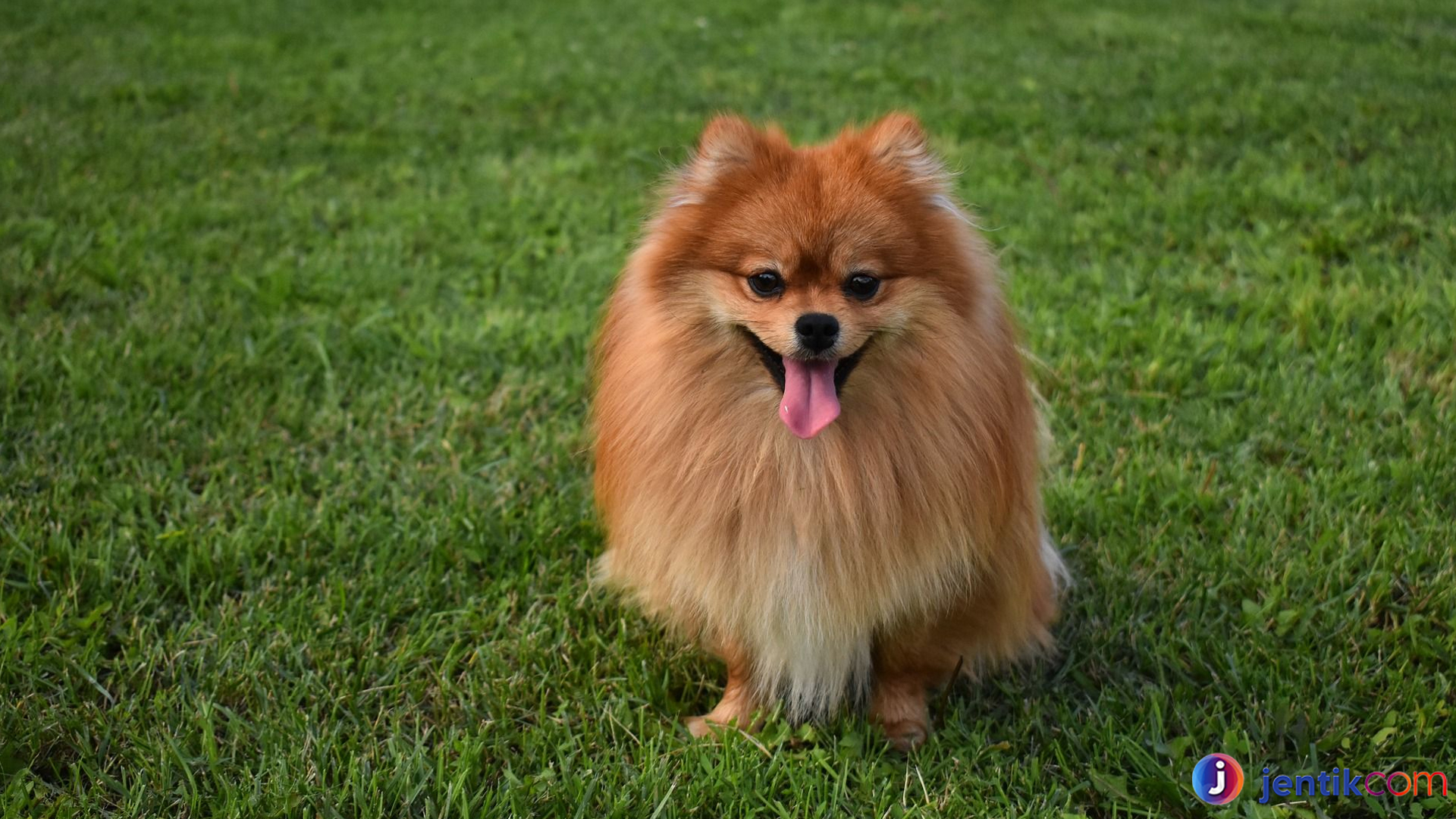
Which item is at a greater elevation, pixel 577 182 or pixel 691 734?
pixel 577 182

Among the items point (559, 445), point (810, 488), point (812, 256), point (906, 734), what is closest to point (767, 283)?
point (812, 256)

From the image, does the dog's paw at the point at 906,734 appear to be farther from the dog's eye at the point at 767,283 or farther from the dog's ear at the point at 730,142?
the dog's ear at the point at 730,142

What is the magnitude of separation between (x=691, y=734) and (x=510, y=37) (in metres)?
7.14

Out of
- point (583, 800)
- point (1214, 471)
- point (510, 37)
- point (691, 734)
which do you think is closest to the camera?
point (583, 800)

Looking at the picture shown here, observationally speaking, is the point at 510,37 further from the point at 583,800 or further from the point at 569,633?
the point at 583,800

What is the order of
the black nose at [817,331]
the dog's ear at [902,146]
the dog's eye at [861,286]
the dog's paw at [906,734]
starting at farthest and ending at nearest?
the dog's paw at [906,734] < the dog's ear at [902,146] < the dog's eye at [861,286] < the black nose at [817,331]

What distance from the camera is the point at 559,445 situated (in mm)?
3412

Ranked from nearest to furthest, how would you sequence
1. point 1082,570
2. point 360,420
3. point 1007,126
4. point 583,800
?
point 583,800 → point 1082,570 → point 360,420 → point 1007,126

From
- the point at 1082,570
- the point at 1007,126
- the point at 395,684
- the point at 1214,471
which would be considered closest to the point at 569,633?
the point at 395,684

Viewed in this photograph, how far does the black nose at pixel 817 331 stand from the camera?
1.97 metres

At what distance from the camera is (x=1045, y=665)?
2574 mm

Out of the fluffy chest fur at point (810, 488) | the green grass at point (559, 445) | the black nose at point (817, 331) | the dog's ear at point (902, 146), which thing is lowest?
the green grass at point (559, 445)

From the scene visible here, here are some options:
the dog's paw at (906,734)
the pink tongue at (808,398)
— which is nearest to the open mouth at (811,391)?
the pink tongue at (808,398)

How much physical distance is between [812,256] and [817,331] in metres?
0.16
